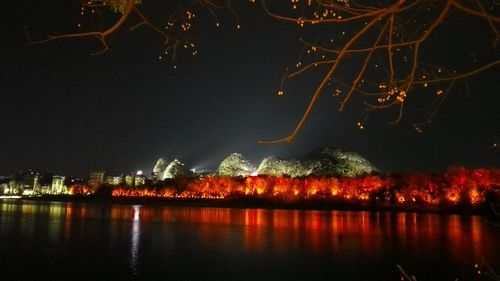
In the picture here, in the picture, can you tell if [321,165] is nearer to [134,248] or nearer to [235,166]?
[235,166]

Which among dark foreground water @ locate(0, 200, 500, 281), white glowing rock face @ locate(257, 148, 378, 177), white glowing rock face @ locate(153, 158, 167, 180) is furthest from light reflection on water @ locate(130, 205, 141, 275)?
white glowing rock face @ locate(153, 158, 167, 180)

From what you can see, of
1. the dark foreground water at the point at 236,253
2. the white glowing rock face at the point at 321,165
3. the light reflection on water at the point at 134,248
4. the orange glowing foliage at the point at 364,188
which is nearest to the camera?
the dark foreground water at the point at 236,253

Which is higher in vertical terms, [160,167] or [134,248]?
[160,167]

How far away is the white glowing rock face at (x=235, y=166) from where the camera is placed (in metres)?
127

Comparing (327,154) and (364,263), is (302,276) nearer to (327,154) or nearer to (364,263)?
(364,263)

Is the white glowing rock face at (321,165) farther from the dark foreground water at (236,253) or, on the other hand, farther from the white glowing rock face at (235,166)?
the dark foreground water at (236,253)

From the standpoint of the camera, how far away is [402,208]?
74688 mm

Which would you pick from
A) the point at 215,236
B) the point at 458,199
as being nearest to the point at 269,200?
the point at 458,199

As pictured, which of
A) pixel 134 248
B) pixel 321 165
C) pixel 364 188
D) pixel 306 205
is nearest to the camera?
pixel 134 248

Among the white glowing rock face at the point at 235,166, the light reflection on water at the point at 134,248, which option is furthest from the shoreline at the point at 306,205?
the light reflection on water at the point at 134,248

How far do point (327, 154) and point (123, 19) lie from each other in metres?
131

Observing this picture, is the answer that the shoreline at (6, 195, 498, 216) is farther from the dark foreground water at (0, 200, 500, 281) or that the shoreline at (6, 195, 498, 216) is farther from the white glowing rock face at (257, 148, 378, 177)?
the dark foreground water at (0, 200, 500, 281)

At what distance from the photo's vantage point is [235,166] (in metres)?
128

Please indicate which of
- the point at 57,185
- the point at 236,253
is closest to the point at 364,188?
the point at 236,253
